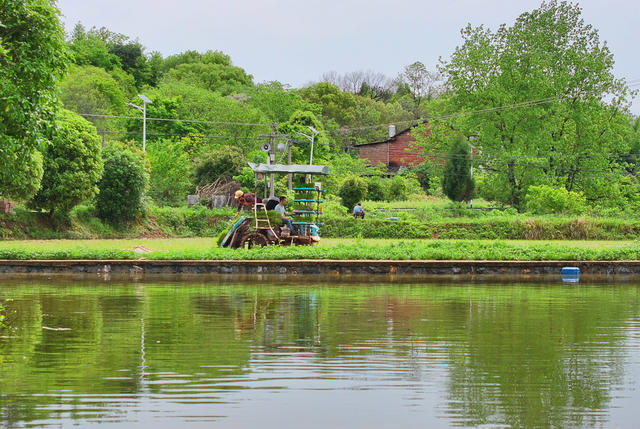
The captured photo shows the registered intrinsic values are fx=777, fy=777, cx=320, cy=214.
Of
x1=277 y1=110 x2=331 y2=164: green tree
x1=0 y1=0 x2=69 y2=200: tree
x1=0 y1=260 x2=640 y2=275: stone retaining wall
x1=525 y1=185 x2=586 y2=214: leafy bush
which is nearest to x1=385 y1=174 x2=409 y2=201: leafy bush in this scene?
x1=277 y1=110 x2=331 y2=164: green tree

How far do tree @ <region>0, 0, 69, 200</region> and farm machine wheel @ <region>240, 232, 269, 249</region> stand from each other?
11008 millimetres

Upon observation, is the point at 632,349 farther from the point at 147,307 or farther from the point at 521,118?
the point at 521,118

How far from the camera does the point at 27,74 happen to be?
11.0m

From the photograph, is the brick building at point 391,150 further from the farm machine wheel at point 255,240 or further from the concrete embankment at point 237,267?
the concrete embankment at point 237,267

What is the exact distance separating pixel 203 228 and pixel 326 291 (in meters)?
22.1

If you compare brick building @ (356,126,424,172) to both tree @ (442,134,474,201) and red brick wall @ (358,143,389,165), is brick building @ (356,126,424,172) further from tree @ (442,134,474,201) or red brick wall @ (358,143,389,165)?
tree @ (442,134,474,201)

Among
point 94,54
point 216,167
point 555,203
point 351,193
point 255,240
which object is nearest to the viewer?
point 255,240

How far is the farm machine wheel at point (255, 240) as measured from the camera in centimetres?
2239

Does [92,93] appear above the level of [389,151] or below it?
above

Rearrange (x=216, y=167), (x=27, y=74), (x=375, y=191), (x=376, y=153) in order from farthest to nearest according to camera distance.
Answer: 1. (x=376, y=153)
2. (x=375, y=191)
3. (x=216, y=167)
4. (x=27, y=74)

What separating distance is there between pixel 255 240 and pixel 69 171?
40.4ft

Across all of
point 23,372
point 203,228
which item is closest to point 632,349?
point 23,372

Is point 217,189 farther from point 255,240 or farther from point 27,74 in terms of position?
point 27,74

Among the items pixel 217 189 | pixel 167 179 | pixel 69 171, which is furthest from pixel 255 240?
pixel 217 189
